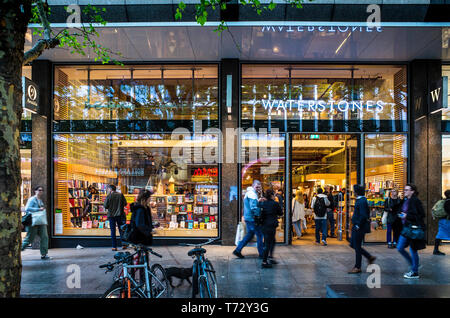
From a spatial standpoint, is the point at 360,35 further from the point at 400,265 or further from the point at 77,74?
the point at 77,74

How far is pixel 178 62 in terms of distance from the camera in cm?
1047

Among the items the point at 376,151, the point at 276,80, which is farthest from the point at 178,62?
the point at 376,151

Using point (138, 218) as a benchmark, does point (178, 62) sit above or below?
above

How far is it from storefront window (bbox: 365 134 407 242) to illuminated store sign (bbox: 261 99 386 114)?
37.1 inches

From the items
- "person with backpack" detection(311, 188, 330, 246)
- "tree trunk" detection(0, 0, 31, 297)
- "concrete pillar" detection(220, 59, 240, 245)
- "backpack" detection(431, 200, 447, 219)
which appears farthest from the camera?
"person with backpack" detection(311, 188, 330, 246)

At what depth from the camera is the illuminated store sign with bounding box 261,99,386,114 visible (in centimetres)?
1045

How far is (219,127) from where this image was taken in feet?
33.6

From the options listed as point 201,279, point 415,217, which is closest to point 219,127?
point 415,217

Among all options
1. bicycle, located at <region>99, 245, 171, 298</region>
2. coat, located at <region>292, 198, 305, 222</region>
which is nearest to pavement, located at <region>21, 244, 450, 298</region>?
bicycle, located at <region>99, 245, 171, 298</region>

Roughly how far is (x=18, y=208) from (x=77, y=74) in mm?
8153

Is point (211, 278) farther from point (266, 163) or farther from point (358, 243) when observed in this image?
point (266, 163)

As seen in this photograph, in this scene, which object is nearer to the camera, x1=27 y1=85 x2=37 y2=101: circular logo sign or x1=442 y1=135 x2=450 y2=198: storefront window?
x1=27 y1=85 x2=37 y2=101: circular logo sign

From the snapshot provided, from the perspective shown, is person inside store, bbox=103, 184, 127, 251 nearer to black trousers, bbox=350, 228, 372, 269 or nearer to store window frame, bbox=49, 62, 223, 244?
store window frame, bbox=49, 62, 223, 244

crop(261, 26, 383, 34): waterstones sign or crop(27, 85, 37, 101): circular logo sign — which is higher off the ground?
crop(261, 26, 383, 34): waterstones sign
